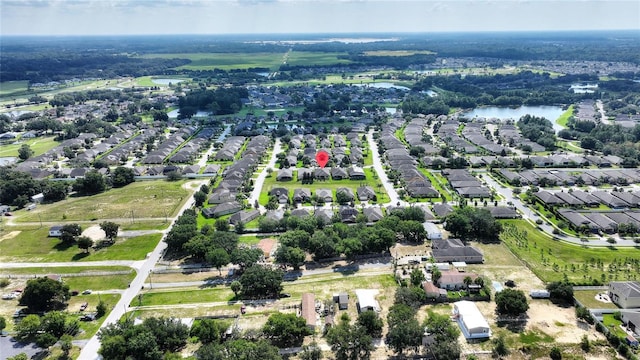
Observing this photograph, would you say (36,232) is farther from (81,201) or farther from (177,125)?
(177,125)

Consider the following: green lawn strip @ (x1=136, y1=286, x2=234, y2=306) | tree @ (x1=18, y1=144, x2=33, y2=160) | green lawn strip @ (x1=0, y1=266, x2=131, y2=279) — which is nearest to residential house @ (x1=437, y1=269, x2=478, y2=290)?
green lawn strip @ (x1=136, y1=286, x2=234, y2=306)

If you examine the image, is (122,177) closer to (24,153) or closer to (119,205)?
(119,205)

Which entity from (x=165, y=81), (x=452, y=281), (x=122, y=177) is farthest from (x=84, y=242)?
(x=165, y=81)

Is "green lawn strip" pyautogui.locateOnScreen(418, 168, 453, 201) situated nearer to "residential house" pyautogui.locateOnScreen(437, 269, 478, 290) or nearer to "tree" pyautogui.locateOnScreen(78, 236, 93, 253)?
"residential house" pyautogui.locateOnScreen(437, 269, 478, 290)

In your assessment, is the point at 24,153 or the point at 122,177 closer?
the point at 122,177

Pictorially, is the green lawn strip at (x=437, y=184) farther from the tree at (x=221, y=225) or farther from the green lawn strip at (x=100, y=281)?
the green lawn strip at (x=100, y=281)

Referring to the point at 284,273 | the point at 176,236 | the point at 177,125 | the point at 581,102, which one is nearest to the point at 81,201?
the point at 176,236

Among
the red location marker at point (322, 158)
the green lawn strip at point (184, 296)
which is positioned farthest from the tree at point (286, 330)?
the red location marker at point (322, 158)
